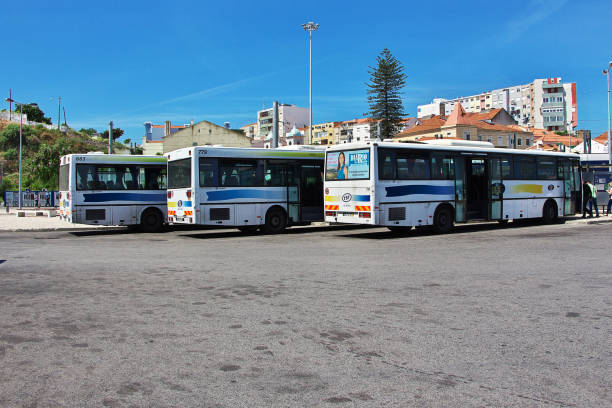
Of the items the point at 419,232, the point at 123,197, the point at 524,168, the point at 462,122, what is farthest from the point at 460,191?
the point at 462,122

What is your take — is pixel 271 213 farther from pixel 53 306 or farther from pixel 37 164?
pixel 37 164

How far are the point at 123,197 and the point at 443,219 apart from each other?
460 inches

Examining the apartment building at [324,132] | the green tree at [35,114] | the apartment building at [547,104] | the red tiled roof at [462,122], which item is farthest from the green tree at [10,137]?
the apartment building at [547,104]

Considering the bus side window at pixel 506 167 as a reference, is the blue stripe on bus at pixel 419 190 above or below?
below

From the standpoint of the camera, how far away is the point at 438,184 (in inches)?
693

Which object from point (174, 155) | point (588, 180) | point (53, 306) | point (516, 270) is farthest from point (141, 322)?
point (588, 180)

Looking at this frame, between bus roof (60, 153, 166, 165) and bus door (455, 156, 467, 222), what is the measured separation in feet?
36.1

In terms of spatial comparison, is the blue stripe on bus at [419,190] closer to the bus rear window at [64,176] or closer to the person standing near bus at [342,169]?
the person standing near bus at [342,169]

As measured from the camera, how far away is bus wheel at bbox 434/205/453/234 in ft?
58.2

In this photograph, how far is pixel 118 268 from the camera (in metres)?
9.82

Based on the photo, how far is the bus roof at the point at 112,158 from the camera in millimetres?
19656

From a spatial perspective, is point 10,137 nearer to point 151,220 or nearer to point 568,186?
point 151,220

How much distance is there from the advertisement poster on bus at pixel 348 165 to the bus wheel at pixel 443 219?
126 inches

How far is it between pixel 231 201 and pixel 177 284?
9.67 meters
